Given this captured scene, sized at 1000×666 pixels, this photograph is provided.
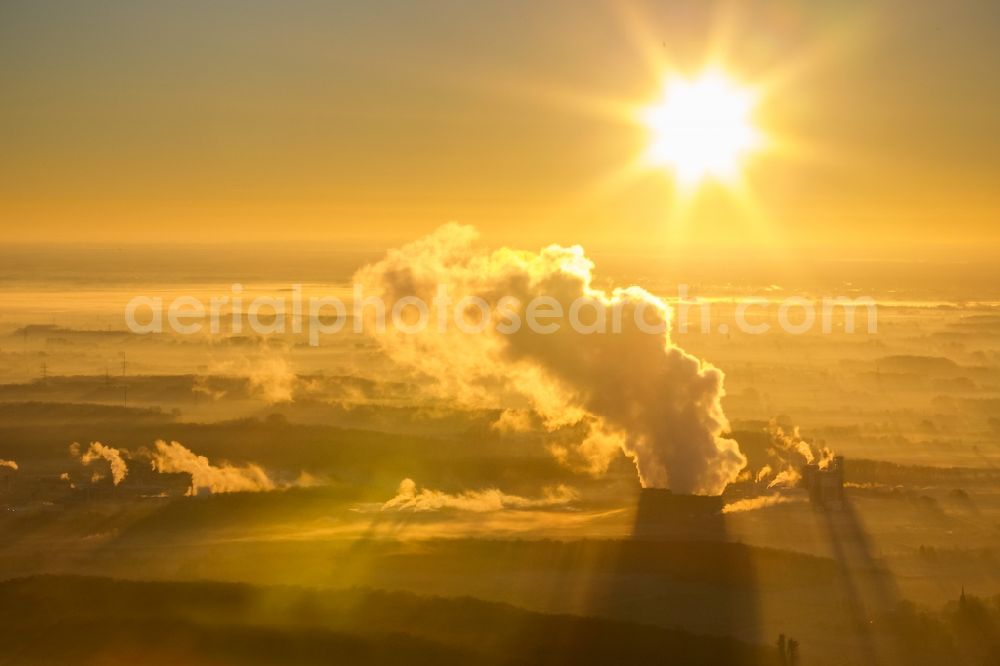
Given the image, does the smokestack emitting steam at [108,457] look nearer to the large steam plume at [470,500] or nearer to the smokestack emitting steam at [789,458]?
the large steam plume at [470,500]

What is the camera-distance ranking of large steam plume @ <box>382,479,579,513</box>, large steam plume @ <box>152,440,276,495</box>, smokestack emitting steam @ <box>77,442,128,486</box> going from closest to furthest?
large steam plume @ <box>382,479,579,513</box>
large steam plume @ <box>152,440,276,495</box>
smokestack emitting steam @ <box>77,442,128,486</box>

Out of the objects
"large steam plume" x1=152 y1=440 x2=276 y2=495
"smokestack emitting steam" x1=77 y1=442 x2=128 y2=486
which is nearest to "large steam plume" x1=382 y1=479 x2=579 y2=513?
"large steam plume" x1=152 y1=440 x2=276 y2=495

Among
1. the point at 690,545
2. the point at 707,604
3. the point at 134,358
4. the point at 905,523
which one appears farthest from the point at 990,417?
the point at 134,358

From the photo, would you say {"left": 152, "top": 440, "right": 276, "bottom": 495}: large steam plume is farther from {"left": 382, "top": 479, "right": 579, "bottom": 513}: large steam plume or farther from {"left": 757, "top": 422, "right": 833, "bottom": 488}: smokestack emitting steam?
{"left": 757, "top": 422, "right": 833, "bottom": 488}: smokestack emitting steam

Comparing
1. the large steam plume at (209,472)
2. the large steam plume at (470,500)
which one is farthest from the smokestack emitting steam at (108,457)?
the large steam plume at (470,500)

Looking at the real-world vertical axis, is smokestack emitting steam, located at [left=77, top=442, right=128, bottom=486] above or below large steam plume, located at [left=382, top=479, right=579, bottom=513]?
above

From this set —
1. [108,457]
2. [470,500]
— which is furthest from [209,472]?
[470,500]

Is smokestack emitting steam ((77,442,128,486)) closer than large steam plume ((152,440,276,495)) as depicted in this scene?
No
